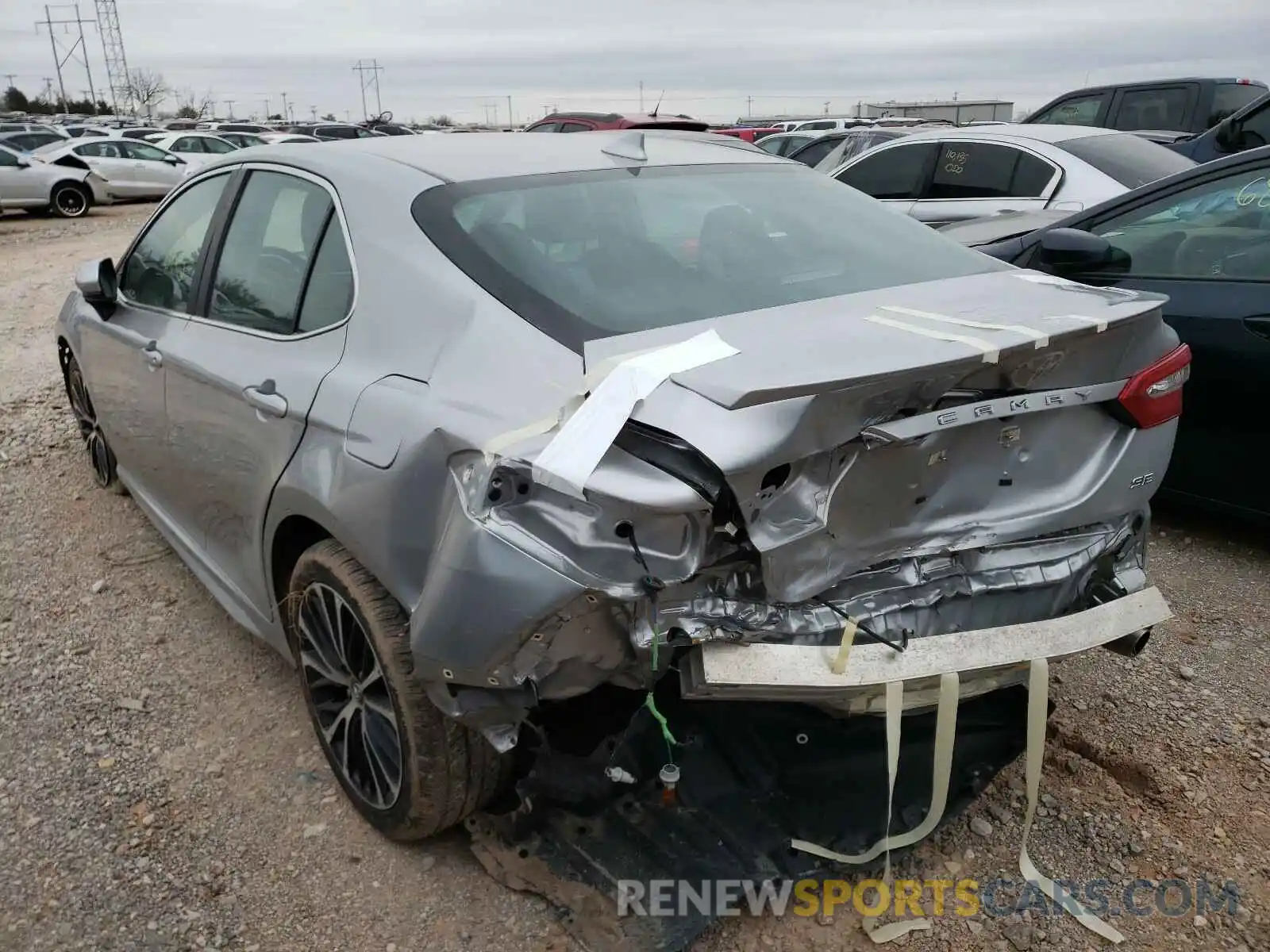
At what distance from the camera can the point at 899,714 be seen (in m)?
1.95

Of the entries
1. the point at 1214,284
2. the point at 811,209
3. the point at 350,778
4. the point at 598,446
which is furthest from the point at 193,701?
the point at 1214,284

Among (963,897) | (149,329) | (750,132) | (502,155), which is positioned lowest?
(750,132)

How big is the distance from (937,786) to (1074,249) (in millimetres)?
2502

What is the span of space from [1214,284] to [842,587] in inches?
102

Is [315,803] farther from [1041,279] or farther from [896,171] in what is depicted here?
[896,171]

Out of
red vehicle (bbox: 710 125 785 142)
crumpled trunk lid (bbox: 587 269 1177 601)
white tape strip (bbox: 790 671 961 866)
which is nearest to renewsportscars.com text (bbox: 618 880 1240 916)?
white tape strip (bbox: 790 671 961 866)

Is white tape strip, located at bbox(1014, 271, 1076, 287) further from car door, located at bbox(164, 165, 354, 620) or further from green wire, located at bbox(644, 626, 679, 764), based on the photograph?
car door, located at bbox(164, 165, 354, 620)

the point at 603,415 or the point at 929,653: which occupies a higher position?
the point at 603,415

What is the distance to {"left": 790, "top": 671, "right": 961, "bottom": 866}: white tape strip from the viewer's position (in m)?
2.00

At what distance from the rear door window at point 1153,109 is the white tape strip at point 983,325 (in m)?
10.4

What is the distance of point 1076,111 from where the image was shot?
1139cm

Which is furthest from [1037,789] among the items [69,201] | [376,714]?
[69,201]

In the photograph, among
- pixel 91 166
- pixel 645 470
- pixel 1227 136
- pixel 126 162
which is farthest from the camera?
pixel 126 162

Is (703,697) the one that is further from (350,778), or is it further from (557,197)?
(557,197)
